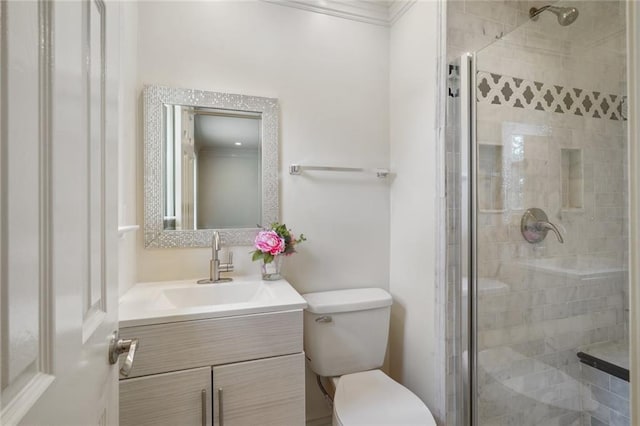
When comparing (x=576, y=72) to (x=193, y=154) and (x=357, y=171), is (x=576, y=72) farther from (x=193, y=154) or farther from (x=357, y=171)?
(x=193, y=154)

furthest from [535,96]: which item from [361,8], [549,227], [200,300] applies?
[200,300]

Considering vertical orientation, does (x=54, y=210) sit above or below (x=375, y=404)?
above

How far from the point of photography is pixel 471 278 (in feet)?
4.35

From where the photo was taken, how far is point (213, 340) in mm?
1041

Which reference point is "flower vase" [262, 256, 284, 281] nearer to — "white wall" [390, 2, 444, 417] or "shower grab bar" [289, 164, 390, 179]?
"shower grab bar" [289, 164, 390, 179]

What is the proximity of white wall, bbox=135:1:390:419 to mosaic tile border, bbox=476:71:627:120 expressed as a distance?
56cm

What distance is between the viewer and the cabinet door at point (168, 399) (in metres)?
0.97

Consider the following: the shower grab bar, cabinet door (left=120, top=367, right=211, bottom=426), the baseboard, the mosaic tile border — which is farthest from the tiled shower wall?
cabinet door (left=120, top=367, right=211, bottom=426)

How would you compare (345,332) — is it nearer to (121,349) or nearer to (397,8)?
(121,349)

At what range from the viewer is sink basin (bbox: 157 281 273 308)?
131 cm

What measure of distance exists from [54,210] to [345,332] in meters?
1.29

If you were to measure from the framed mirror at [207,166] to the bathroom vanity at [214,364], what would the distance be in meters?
0.41

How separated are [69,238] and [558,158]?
166cm

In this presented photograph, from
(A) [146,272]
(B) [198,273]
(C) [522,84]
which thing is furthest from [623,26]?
(A) [146,272]
